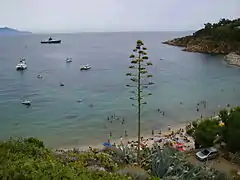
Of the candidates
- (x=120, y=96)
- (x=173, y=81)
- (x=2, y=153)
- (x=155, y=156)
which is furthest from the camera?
(x=173, y=81)

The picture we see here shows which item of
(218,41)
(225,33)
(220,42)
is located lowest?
(220,42)

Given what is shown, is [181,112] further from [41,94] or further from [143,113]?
[41,94]

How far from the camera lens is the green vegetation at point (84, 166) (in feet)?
24.5

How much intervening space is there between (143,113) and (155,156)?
57.7 feet

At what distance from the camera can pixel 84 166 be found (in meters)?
11.7

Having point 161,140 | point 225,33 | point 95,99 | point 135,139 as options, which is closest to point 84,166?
point 161,140

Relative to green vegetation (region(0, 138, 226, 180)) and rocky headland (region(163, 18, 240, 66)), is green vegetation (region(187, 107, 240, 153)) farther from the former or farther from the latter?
rocky headland (region(163, 18, 240, 66))

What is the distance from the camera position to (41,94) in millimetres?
43344

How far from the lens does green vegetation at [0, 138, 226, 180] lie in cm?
748

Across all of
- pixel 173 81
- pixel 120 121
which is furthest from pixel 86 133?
pixel 173 81

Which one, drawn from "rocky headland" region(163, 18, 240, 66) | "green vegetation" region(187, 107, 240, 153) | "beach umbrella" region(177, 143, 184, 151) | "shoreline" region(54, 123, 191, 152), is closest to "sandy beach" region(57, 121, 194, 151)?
"shoreline" region(54, 123, 191, 152)

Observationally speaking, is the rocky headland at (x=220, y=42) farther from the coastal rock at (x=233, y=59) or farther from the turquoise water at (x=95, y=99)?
the turquoise water at (x=95, y=99)

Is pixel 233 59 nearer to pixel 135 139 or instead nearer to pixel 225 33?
pixel 225 33

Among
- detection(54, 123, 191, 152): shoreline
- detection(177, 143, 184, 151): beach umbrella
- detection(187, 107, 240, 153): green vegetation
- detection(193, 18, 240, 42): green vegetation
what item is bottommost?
detection(54, 123, 191, 152): shoreline
